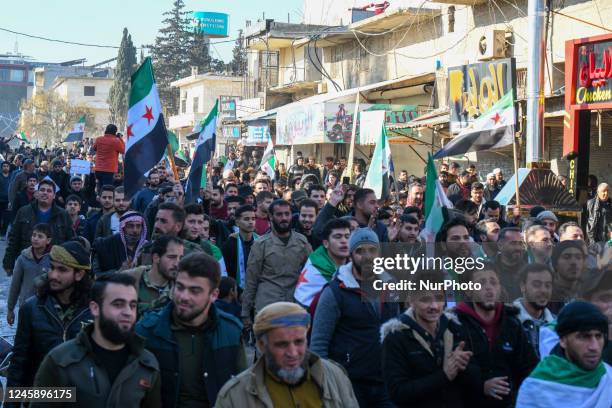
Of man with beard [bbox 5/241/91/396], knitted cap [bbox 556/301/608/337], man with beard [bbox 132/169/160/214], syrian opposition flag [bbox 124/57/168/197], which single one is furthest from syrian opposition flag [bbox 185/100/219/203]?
knitted cap [bbox 556/301/608/337]

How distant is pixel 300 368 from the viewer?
422 centimetres

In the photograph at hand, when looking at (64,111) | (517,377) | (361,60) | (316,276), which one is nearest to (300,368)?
(517,377)

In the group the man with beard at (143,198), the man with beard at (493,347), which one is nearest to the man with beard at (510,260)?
the man with beard at (493,347)

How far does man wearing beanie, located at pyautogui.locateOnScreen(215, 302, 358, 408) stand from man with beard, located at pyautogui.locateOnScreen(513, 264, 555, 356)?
5.92 feet

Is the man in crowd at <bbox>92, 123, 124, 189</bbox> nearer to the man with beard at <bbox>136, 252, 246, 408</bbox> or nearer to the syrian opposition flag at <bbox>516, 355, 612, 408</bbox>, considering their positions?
the man with beard at <bbox>136, 252, 246, 408</bbox>

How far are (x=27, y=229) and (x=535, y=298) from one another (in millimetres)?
7336

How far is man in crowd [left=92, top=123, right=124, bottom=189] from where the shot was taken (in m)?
16.8

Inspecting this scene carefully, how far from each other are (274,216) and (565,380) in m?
4.60

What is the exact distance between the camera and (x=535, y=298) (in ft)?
19.2

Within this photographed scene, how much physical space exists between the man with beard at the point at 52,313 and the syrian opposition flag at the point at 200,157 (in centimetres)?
587

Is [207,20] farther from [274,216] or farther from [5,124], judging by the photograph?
[274,216]

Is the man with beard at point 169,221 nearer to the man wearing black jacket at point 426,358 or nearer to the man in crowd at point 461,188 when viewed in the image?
the man wearing black jacket at point 426,358

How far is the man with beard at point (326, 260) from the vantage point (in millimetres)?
7035

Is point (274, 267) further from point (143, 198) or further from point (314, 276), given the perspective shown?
point (143, 198)
